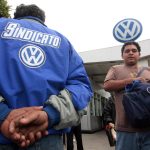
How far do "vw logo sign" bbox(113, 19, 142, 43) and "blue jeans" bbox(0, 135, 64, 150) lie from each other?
529 cm

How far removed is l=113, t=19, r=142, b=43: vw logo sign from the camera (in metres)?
7.20

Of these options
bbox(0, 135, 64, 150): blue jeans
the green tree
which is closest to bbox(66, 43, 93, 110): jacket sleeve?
bbox(0, 135, 64, 150): blue jeans

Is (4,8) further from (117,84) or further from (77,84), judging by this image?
(77,84)

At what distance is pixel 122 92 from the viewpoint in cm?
405

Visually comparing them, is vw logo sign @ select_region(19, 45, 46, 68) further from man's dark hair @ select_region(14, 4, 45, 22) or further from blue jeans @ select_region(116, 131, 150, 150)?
blue jeans @ select_region(116, 131, 150, 150)

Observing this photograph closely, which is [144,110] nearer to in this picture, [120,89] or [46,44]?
[120,89]

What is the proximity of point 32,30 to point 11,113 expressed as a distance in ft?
1.89

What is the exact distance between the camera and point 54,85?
2113 millimetres

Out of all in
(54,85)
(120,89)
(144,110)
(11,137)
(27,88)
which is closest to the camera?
(11,137)

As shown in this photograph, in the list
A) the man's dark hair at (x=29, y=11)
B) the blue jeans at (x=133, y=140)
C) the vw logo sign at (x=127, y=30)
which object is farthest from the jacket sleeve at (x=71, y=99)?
the vw logo sign at (x=127, y=30)

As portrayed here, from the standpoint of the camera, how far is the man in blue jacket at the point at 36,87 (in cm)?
186

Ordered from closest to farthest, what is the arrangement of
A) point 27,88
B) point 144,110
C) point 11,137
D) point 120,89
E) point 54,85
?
point 11,137 < point 27,88 < point 54,85 < point 144,110 < point 120,89

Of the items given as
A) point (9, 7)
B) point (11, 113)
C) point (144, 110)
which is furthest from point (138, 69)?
point (9, 7)

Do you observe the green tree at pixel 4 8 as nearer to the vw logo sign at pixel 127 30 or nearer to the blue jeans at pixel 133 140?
the vw logo sign at pixel 127 30
